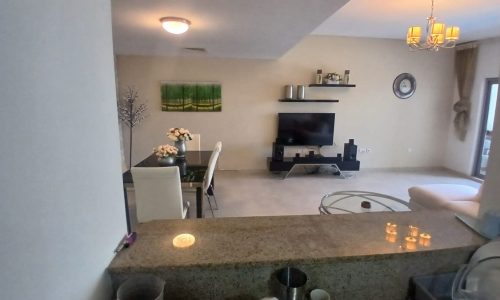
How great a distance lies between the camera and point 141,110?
5.38m

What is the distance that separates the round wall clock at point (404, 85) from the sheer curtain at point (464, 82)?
89 cm

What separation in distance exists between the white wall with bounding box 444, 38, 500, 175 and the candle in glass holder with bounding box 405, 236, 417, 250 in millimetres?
5706

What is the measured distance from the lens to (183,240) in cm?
98

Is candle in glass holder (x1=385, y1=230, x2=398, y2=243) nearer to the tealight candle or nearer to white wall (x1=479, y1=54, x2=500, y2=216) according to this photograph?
white wall (x1=479, y1=54, x2=500, y2=216)

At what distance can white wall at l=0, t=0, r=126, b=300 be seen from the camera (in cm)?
46

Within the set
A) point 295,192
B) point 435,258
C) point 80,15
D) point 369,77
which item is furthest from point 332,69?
point 80,15

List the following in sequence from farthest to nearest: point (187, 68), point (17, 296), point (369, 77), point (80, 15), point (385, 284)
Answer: point (369, 77) → point (187, 68) → point (385, 284) → point (80, 15) → point (17, 296)

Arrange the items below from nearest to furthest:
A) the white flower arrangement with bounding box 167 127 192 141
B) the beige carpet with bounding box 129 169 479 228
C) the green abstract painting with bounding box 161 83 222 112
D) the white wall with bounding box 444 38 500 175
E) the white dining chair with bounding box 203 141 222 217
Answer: the white dining chair with bounding box 203 141 222 217, the white flower arrangement with bounding box 167 127 192 141, the beige carpet with bounding box 129 169 479 228, the white wall with bounding box 444 38 500 175, the green abstract painting with bounding box 161 83 222 112

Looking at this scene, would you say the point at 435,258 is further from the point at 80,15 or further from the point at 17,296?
the point at 80,15

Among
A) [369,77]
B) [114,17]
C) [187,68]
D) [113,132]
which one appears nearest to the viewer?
[113,132]

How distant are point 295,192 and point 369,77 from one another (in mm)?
3025

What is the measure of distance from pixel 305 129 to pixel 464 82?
11.1 feet

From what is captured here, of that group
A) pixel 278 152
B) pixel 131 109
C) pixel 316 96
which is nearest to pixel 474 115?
pixel 316 96

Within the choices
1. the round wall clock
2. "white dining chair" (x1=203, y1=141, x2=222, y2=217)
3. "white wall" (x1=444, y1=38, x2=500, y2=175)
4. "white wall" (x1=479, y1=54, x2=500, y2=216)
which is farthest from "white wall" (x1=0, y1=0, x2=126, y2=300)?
"white wall" (x1=444, y1=38, x2=500, y2=175)
